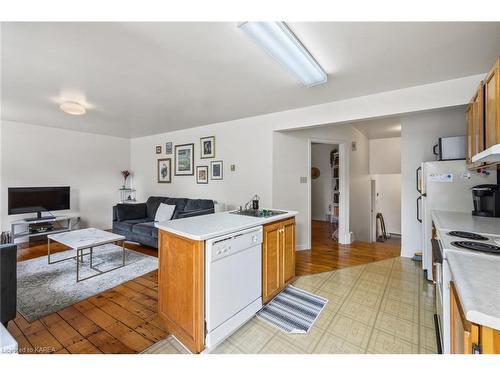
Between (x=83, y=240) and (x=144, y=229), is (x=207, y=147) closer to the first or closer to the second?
(x=144, y=229)

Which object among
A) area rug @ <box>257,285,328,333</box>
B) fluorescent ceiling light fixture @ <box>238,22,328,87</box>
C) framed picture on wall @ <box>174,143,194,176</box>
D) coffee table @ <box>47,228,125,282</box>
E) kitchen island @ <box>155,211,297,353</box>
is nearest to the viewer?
fluorescent ceiling light fixture @ <box>238,22,328,87</box>

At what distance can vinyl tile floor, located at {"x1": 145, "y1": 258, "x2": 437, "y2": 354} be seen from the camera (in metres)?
1.68

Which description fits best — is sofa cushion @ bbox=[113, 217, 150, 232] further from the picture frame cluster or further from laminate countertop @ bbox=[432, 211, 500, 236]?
laminate countertop @ bbox=[432, 211, 500, 236]

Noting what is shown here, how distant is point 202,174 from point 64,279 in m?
2.74

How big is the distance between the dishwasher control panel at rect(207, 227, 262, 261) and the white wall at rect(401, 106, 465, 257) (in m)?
2.86

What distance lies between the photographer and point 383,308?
86.6 inches

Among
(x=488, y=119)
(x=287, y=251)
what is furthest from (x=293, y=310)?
(x=488, y=119)

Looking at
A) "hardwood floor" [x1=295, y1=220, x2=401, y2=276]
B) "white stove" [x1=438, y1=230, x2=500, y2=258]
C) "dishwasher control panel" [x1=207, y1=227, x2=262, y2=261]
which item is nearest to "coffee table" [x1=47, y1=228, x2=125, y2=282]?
"dishwasher control panel" [x1=207, y1=227, x2=262, y2=261]

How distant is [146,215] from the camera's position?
490 cm

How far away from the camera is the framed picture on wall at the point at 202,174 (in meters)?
4.70

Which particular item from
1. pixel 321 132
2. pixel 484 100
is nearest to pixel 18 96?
pixel 321 132

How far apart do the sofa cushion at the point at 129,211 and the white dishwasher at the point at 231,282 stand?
3.56 metres

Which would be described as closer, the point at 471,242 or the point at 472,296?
the point at 472,296
